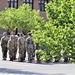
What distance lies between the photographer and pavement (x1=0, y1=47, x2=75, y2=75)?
1675cm

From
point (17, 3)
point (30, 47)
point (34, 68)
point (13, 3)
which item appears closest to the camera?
point (34, 68)

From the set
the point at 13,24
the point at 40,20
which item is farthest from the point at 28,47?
the point at 13,24

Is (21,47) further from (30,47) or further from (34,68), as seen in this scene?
(34,68)

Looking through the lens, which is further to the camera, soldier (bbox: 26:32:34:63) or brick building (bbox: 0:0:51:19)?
brick building (bbox: 0:0:51:19)

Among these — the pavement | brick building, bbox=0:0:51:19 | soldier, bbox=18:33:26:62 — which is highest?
brick building, bbox=0:0:51:19

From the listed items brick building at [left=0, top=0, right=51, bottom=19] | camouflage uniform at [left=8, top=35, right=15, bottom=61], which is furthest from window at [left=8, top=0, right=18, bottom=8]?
camouflage uniform at [left=8, top=35, right=15, bottom=61]

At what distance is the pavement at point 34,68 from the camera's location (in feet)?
55.0

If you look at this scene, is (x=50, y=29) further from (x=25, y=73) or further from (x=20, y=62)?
(x=20, y=62)

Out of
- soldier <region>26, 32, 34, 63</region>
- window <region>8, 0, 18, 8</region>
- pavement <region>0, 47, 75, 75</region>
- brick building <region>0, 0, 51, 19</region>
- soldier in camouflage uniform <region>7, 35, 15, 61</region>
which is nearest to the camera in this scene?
pavement <region>0, 47, 75, 75</region>

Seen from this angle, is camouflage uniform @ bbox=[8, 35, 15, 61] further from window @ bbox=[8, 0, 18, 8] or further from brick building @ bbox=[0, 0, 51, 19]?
window @ bbox=[8, 0, 18, 8]

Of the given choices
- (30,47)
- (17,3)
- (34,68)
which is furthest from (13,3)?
(34,68)

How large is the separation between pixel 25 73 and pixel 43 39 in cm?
575

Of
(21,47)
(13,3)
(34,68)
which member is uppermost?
(13,3)

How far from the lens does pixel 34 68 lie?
60.5 ft
